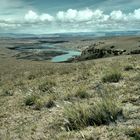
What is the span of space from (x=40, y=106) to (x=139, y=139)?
509 cm

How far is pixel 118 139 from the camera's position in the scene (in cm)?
666

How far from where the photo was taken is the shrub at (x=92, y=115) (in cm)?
784

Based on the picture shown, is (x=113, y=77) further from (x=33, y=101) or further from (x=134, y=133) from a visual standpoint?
(x=134, y=133)

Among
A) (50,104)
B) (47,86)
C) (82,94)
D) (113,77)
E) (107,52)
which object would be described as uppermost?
(113,77)

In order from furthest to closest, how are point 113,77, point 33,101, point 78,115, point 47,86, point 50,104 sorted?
point 47,86 → point 113,77 → point 33,101 → point 50,104 → point 78,115

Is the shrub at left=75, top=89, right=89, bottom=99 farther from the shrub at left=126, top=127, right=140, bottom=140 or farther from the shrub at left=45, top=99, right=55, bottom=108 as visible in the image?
the shrub at left=126, top=127, right=140, bottom=140

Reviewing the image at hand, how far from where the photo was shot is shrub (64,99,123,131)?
784 centimetres

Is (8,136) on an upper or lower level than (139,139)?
lower

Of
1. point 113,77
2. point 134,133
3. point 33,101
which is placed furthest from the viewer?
point 113,77

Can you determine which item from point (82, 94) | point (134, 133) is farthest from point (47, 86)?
point (134, 133)

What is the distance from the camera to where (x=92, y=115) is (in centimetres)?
799

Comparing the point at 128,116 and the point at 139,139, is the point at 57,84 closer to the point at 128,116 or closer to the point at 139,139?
the point at 128,116

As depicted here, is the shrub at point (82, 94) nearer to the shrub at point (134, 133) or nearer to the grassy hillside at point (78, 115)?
the grassy hillside at point (78, 115)

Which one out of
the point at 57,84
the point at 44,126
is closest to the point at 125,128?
the point at 44,126
